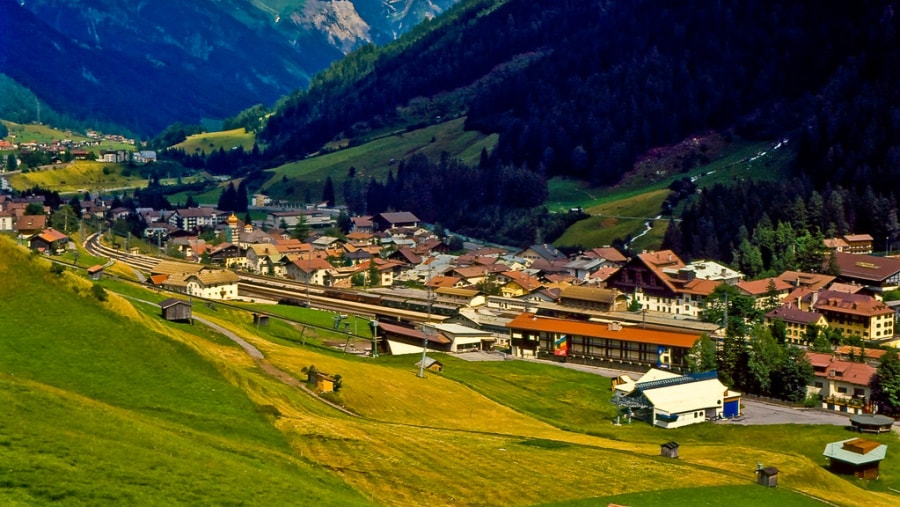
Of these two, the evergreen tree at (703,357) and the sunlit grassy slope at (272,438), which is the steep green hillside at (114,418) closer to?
the sunlit grassy slope at (272,438)

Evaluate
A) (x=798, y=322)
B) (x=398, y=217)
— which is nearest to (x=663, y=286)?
(x=798, y=322)

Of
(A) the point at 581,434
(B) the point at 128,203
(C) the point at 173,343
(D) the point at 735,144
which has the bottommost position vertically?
(A) the point at 581,434

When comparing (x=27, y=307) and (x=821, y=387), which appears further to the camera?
(x=821, y=387)

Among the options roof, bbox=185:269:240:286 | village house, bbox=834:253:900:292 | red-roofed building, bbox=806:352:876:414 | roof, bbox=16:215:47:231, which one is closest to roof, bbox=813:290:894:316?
village house, bbox=834:253:900:292

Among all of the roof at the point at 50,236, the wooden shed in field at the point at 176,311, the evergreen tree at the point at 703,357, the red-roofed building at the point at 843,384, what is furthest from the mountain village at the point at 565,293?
the wooden shed in field at the point at 176,311

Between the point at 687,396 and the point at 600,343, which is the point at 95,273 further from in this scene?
the point at 687,396

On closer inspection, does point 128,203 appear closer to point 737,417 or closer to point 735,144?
point 735,144

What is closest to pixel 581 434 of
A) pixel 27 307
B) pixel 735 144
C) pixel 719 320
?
pixel 27 307

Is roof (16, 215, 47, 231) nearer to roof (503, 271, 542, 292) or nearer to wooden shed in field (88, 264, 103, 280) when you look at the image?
wooden shed in field (88, 264, 103, 280)
